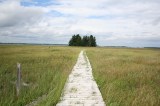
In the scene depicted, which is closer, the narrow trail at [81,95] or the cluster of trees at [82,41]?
the narrow trail at [81,95]

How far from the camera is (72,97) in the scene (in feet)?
27.7

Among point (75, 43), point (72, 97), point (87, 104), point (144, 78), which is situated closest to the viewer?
point (87, 104)

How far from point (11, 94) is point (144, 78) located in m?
7.30

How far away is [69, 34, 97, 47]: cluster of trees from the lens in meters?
109

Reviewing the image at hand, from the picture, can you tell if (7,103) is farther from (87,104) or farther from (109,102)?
(109,102)

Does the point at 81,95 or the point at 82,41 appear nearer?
the point at 81,95

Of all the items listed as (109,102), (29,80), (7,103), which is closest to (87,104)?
(109,102)

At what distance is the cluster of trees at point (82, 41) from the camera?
357 feet

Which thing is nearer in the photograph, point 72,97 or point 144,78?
point 72,97

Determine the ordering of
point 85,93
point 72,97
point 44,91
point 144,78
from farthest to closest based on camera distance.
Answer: point 144,78, point 44,91, point 85,93, point 72,97

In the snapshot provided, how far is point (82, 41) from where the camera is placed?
10881cm

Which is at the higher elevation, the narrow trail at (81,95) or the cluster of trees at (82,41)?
the cluster of trees at (82,41)

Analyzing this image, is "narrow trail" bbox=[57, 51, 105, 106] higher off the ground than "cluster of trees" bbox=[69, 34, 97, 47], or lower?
lower

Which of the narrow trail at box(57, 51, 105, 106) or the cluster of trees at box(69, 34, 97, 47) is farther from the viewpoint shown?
the cluster of trees at box(69, 34, 97, 47)
